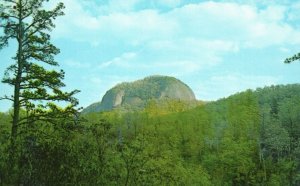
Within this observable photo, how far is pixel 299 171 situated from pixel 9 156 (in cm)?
5795

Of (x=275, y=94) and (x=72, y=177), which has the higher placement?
(x=275, y=94)

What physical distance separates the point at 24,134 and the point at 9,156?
5.05 ft

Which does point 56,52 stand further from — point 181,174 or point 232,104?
point 232,104

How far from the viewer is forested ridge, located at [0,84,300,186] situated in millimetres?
14163

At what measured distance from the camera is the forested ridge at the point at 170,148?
46.5 feet

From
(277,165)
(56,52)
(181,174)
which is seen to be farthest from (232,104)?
(56,52)

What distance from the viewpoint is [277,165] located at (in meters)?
67.4

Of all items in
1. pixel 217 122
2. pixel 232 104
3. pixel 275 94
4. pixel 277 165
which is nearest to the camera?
pixel 277 165

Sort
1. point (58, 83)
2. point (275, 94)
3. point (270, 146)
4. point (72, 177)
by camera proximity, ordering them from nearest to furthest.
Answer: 1. point (72, 177)
2. point (58, 83)
3. point (270, 146)
4. point (275, 94)

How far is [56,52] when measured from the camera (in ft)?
62.5

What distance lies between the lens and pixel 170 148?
7556cm

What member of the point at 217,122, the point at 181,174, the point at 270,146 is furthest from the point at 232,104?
the point at 181,174

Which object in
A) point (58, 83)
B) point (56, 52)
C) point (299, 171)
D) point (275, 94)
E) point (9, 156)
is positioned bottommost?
point (299, 171)

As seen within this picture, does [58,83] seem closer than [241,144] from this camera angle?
Yes
